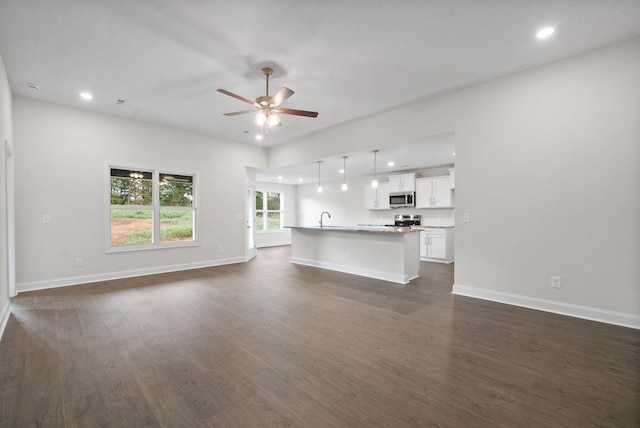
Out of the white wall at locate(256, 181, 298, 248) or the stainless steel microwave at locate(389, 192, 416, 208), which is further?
the white wall at locate(256, 181, 298, 248)

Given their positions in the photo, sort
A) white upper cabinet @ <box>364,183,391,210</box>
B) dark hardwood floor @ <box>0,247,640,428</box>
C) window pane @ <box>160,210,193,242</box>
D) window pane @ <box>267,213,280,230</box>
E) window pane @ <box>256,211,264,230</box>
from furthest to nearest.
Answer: window pane @ <box>267,213,280,230</box> → window pane @ <box>256,211,264,230</box> → white upper cabinet @ <box>364,183,391,210</box> → window pane @ <box>160,210,193,242</box> → dark hardwood floor @ <box>0,247,640,428</box>

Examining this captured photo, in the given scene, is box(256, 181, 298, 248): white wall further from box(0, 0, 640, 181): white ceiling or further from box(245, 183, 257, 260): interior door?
box(0, 0, 640, 181): white ceiling

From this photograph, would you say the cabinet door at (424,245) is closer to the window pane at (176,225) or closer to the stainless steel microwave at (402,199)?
the stainless steel microwave at (402,199)

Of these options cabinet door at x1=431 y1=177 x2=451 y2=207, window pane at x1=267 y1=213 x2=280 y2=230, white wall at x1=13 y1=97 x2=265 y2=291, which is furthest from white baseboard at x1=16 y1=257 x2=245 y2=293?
cabinet door at x1=431 y1=177 x2=451 y2=207

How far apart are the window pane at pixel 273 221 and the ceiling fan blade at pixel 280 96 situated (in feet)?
24.3

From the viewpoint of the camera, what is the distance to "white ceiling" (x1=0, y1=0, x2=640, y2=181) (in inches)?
94.1

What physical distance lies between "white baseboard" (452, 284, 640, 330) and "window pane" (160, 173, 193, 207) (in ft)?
18.0

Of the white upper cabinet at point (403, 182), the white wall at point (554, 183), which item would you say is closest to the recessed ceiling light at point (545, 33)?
the white wall at point (554, 183)

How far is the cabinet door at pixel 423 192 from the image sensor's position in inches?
296

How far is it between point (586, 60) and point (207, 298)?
5.45 m

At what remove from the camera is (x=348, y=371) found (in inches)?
81.1

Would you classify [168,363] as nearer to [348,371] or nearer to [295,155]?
[348,371]

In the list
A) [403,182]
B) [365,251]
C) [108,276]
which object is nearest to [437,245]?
[403,182]

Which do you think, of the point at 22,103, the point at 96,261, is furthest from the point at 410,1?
the point at 96,261
